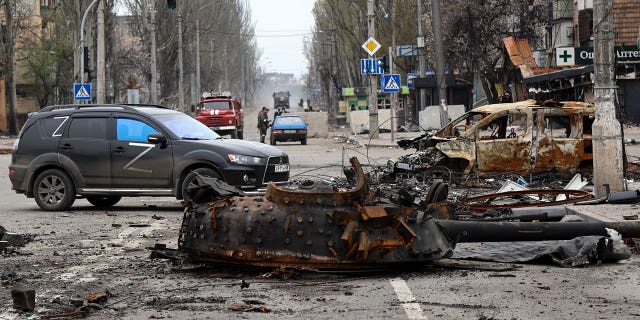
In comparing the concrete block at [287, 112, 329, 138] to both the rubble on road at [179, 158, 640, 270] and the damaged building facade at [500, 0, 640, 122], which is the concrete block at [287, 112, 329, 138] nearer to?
the damaged building facade at [500, 0, 640, 122]

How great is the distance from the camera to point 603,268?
9.96m

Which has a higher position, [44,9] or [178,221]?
[44,9]

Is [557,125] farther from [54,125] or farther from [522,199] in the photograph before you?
[54,125]

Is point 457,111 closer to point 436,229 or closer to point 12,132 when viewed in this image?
point 12,132

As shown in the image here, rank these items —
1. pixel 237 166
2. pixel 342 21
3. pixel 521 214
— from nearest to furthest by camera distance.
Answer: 1. pixel 521 214
2. pixel 237 166
3. pixel 342 21

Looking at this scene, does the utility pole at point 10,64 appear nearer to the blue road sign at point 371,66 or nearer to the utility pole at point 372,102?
the utility pole at point 372,102

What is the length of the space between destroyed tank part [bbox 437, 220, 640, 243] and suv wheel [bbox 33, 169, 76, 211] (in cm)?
880

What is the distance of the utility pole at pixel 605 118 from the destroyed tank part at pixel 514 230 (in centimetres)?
517

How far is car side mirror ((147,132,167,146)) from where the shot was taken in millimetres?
16750

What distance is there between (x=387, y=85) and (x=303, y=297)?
32.3 meters

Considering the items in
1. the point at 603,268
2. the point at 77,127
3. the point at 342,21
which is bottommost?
the point at 603,268

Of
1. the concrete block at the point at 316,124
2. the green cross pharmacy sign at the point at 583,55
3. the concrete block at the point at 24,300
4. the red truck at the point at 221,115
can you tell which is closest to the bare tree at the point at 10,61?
the red truck at the point at 221,115

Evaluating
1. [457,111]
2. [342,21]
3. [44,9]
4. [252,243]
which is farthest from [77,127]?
[44,9]

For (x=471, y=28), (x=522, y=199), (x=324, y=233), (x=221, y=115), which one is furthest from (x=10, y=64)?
(x=324, y=233)
